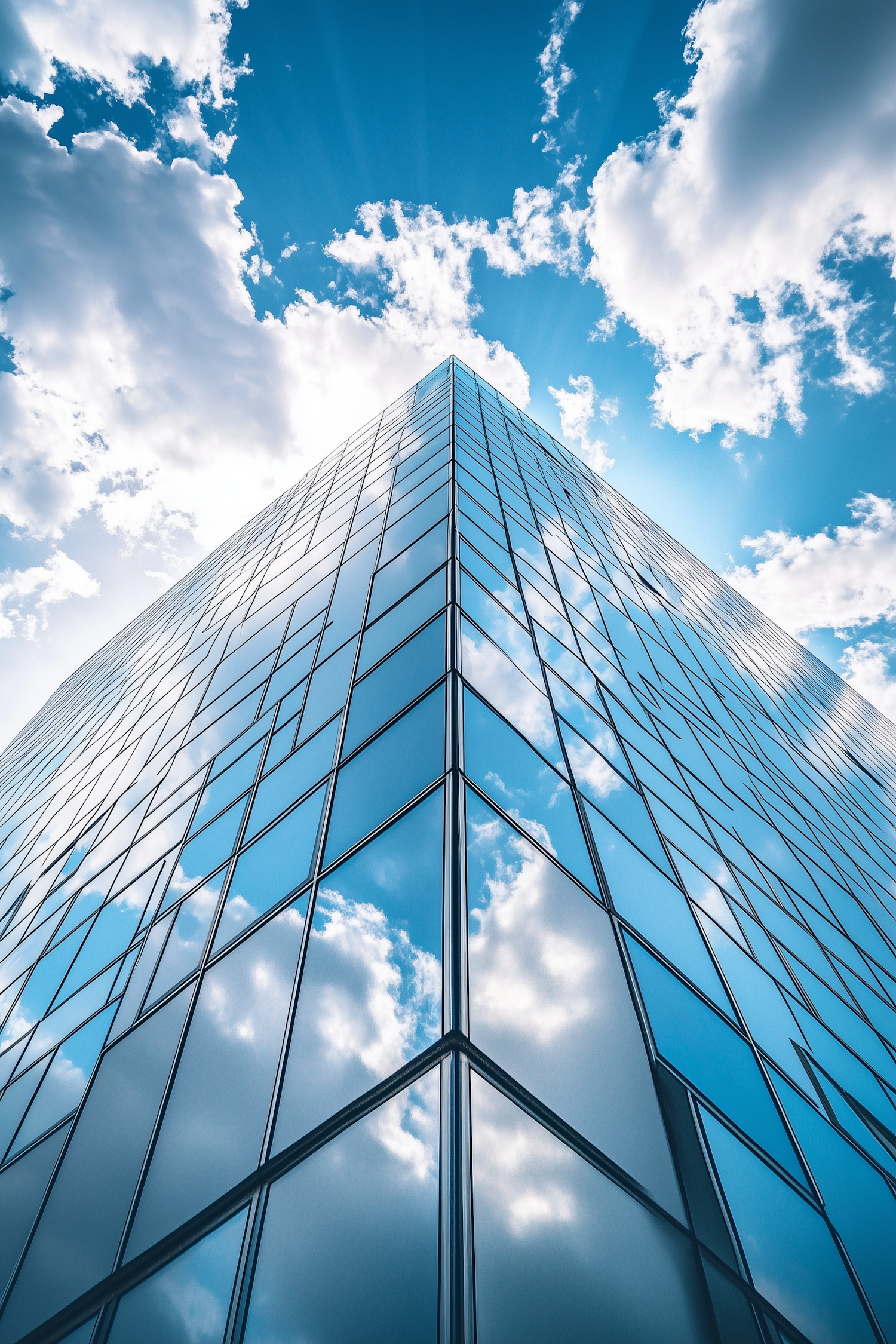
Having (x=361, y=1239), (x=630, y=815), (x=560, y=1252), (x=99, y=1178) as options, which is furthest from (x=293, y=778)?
(x=560, y=1252)

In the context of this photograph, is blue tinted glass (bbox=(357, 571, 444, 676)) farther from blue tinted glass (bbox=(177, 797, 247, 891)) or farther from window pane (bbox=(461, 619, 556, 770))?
blue tinted glass (bbox=(177, 797, 247, 891))

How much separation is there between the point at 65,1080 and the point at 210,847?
2950 mm

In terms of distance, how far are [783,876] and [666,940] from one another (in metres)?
6.91

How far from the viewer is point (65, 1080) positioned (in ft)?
22.7

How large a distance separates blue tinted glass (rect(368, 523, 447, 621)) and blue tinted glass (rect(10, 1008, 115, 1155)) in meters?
6.67

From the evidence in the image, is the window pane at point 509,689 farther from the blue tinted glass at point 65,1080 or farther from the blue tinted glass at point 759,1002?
the blue tinted glass at point 65,1080

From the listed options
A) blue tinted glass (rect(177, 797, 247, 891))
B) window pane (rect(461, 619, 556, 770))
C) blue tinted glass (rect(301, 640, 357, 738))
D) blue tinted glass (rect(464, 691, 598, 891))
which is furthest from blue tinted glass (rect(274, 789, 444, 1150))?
blue tinted glass (rect(301, 640, 357, 738))

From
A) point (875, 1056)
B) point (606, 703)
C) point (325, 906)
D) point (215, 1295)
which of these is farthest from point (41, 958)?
point (875, 1056)

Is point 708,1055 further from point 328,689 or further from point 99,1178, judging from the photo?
point 328,689

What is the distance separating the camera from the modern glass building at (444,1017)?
3.71m

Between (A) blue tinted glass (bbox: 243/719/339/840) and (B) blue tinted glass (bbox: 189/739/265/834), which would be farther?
(B) blue tinted glass (bbox: 189/739/265/834)

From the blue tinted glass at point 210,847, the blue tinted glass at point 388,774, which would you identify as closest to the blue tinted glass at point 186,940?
the blue tinted glass at point 210,847

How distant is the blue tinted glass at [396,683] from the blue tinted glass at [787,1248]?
4912mm

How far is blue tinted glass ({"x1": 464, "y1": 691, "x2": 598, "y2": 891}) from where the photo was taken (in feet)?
20.3
